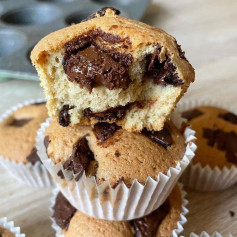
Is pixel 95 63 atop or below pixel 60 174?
atop

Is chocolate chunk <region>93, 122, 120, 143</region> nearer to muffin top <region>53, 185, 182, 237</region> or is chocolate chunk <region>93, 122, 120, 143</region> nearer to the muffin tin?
muffin top <region>53, 185, 182, 237</region>

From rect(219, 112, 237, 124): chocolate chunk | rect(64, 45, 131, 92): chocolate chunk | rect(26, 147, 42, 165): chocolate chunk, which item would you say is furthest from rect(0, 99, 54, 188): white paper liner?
rect(219, 112, 237, 124): chocolate chunk

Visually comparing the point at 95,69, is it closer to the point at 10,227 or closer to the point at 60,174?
the point at 60,174

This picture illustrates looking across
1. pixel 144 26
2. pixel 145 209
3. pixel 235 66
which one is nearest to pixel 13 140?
pixel 145 209

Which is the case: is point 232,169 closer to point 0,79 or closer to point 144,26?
point 144,26

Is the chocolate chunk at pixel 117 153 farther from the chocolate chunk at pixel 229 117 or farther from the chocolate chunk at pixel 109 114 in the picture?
the chocolate chunk at pixel 229 117

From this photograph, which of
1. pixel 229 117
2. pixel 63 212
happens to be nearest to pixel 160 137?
pixel 63 212

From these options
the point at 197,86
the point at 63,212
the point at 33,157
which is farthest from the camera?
the point at 197,86
